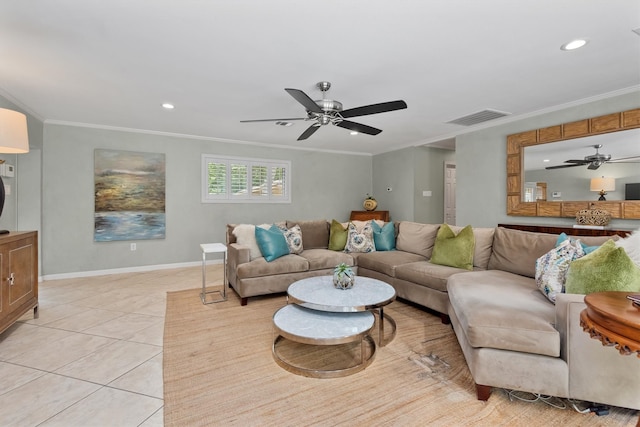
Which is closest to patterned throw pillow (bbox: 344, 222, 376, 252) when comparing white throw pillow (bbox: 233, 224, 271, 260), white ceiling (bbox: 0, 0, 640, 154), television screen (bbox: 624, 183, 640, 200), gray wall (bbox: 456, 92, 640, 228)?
white throw pillow (bbox: 233, 224, 271, 260)

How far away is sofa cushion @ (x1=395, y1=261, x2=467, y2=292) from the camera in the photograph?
2939 mm

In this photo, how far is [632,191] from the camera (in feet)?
11.1

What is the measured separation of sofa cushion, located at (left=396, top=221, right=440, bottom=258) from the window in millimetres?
2963

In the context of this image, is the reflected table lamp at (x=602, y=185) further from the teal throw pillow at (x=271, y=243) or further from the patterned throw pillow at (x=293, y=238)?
the teal throw pillow at (x=271, y=243)

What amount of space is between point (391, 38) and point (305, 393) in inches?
101

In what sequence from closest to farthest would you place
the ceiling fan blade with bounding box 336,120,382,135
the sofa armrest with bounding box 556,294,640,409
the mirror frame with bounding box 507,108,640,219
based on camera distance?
the sofa armrest with bounding box 556,294,640,409
the ceiling fan blade with bounding box 336,120,382,135
the mirror frame with bounding box 507,108,640,219

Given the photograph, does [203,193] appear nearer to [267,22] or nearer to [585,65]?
[267,22]

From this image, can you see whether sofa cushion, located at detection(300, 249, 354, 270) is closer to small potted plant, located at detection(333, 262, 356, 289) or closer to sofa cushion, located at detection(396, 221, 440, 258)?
sofa cushion, located at detection(396, 221, 440, 258)

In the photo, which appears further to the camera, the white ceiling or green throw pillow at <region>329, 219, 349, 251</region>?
green throw pillow at <region>329, 219, 349, 251</region>

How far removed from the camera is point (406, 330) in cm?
278

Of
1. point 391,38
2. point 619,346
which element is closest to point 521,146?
point 391,38

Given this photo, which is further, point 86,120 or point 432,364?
point 86,120

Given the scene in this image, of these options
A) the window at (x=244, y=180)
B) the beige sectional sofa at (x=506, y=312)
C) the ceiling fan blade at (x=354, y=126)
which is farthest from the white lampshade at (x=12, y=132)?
the window at (x=244, y=180)

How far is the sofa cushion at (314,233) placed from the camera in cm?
452
